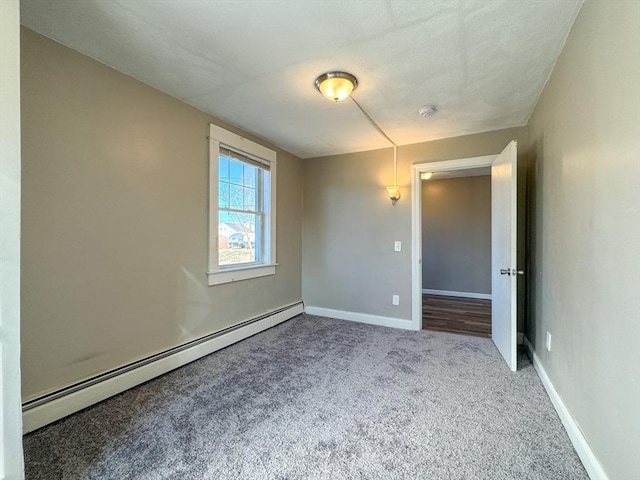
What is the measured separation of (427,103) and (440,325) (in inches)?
109

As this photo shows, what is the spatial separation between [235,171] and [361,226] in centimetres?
179

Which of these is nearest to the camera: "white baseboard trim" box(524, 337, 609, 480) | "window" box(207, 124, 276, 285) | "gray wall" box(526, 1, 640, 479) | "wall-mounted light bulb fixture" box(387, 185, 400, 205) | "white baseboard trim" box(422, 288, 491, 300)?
"gray wall" box(526, 1, 640, 479)

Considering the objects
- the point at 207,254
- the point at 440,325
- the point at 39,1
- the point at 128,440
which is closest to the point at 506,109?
the point at 440,325

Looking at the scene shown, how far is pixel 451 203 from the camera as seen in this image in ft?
19.6

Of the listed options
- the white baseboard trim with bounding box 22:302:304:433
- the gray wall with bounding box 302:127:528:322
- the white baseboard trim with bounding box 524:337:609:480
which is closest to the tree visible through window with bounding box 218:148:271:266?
the white baseboard trim with bounding box 22:302:304:433

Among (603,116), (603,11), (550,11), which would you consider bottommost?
(603,116)

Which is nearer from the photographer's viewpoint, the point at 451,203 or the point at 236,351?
the point at 236,351

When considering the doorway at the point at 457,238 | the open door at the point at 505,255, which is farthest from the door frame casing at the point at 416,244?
the doorway at the point at 457,238

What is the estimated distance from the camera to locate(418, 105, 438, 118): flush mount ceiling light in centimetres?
265

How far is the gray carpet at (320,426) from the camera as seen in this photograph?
4.72 feet

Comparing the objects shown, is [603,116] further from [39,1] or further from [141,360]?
[141,360]

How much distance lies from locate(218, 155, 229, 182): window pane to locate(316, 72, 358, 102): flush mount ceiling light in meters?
1.37

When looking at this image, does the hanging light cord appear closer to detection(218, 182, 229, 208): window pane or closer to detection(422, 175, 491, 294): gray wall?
detection(218, 182, 229, 208): window pane

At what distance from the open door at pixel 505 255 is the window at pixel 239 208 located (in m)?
2.55
